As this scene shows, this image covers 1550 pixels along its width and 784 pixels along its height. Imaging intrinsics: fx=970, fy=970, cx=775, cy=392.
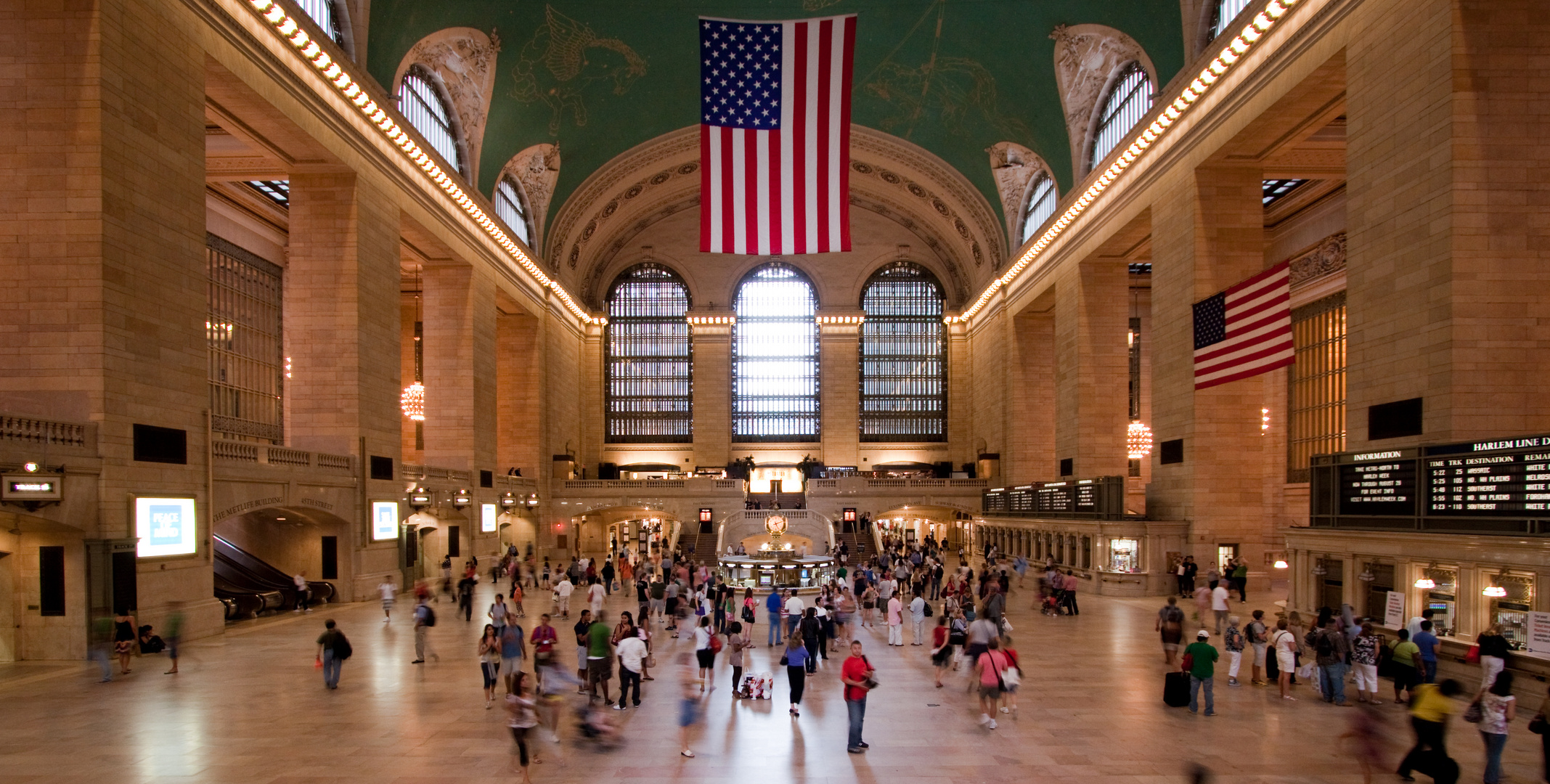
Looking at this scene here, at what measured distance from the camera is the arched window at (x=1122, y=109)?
A: 93.2ft

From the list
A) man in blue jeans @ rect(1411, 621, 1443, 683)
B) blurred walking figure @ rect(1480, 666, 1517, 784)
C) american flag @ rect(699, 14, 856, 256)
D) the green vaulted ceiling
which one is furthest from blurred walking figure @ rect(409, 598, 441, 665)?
the green vaulted ceiling

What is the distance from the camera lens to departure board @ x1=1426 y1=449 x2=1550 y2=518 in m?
11.6

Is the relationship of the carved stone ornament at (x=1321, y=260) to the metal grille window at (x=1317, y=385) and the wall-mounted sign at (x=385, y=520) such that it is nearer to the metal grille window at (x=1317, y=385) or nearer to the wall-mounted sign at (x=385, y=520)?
the metal grille window at (x=1317, y=385)

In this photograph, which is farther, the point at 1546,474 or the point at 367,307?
the point at 367,307

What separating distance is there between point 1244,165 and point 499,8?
2154 cm

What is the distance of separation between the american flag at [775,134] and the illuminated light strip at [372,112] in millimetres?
8639

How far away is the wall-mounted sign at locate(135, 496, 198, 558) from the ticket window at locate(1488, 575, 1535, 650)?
19.5 meters

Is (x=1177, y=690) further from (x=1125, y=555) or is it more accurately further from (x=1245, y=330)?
(x=1125, y=555)

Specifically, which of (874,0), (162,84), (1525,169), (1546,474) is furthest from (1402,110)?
(162,84)

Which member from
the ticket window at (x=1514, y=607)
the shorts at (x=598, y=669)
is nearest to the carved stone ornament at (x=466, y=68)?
the shorts at (x=598, y=669)

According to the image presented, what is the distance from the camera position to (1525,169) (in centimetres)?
1490

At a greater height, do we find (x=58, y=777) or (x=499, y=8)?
(x=499, y=8)

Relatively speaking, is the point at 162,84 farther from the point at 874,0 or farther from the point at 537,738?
the point at 874,0

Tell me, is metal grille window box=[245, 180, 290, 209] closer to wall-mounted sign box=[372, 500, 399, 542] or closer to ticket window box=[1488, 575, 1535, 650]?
wall-mounted sign box=[372, 500, 399, 542]
